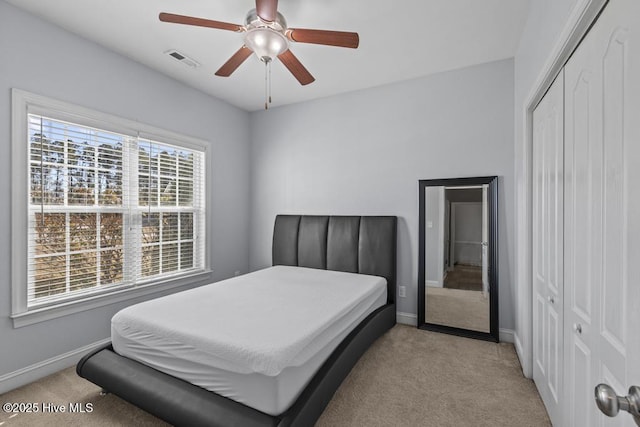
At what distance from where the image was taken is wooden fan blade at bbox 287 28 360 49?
5.71ft

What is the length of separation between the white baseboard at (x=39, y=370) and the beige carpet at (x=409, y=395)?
0.06m

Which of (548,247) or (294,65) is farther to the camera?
(294,65)

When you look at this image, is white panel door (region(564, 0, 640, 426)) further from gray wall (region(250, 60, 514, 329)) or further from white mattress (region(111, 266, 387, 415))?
gray wall (region(250, 60, 514, 329))

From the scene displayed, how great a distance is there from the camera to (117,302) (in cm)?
274

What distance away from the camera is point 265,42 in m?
1.84

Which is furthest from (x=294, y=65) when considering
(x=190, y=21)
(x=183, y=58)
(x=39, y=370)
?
(x=39, y=370)

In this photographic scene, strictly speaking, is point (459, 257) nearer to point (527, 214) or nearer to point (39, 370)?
point (527, 214)

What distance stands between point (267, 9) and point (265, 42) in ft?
0.79

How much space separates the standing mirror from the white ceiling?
4.03 ft

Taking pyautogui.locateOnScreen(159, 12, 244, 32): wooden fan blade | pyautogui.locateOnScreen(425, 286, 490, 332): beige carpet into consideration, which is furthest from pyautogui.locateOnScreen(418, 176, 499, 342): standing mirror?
pyautogui.locateOnScreen(159, 12, 244, 32): wooden fan blade

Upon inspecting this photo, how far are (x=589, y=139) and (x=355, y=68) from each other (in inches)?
90.7

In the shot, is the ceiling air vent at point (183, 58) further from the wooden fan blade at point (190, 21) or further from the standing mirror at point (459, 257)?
the standing mirror at point (459, 257)

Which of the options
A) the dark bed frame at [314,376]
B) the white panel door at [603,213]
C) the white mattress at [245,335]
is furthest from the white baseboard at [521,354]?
the white mattress at [245,335]

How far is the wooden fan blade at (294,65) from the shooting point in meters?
2.00
